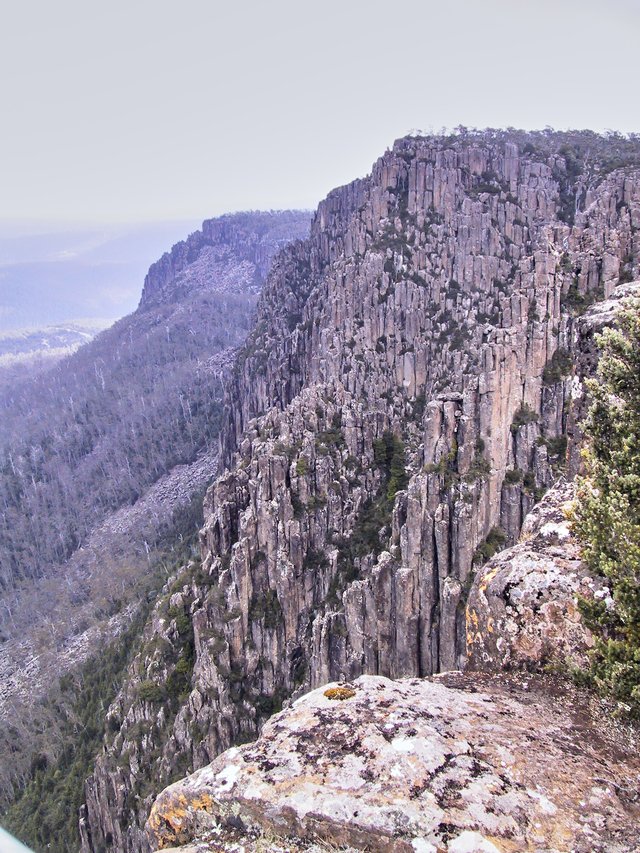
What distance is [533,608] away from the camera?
11.7 metres

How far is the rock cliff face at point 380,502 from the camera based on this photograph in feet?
171

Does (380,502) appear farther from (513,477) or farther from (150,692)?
(150,692)

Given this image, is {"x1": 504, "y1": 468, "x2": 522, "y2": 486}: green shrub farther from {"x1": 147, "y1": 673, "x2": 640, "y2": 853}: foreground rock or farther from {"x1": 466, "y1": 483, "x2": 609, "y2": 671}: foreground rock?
{"x1": 147, "y1": 673, "x2": 640, "y2": 853}: foreground rock

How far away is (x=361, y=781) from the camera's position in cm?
856

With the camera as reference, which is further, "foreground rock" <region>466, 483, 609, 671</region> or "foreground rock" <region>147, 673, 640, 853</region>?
"foreground rock" <region>466, 483, 609, 671</region>

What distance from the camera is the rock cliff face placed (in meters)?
52.1

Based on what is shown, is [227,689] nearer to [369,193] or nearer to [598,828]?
[598,828]

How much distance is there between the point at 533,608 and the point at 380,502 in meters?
55.6

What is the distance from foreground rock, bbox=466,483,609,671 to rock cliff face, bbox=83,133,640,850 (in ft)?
98.7

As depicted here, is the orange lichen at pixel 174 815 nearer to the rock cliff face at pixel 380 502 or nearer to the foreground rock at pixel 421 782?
the foreground rock at pixel 421 782

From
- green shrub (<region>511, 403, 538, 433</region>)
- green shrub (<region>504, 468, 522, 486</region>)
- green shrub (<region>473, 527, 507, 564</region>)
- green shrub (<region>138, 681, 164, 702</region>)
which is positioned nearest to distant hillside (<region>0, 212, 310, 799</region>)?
green shrub (<region>138, 681, 164, 702</region>)

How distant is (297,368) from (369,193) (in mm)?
38288

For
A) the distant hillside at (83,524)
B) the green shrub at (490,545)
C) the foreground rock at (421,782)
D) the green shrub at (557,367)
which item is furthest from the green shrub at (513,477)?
the distant hillside at (83,524)

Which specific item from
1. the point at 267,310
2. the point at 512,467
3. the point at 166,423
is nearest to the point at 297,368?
the point at 267,310
